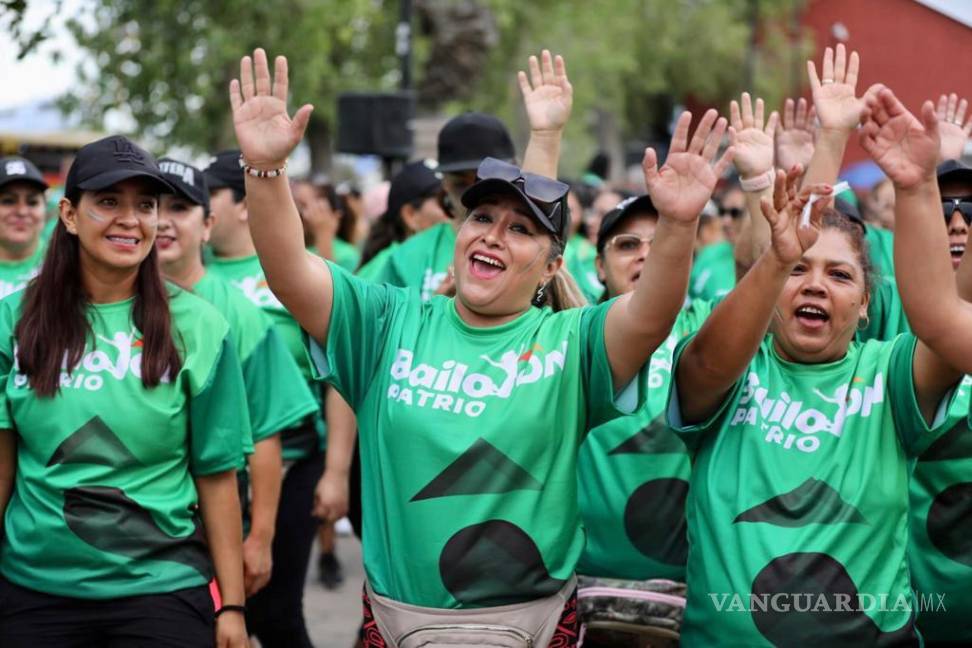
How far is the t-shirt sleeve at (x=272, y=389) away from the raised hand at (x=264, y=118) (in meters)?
1.44

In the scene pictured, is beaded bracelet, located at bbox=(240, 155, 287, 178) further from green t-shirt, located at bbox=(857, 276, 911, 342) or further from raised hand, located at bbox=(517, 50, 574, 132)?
green t-shirt, located at bbox=(857, 276, 911, 342)

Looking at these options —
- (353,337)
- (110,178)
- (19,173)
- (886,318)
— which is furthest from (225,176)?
(886,318)

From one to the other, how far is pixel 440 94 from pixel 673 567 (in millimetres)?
15166

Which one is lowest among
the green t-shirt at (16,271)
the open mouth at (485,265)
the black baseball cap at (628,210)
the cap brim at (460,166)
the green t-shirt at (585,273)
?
the green t-shirt at (16,271)

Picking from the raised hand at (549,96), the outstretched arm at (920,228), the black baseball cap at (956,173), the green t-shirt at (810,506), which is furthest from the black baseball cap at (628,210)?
the outstretched arm at (920,228)

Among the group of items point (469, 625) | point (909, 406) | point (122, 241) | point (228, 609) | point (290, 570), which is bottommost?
point (290, 570)

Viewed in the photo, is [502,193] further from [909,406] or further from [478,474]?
[909,406]

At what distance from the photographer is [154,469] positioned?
3.96 meters

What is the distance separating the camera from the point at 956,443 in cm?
391

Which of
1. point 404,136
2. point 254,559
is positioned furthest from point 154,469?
point 404,136

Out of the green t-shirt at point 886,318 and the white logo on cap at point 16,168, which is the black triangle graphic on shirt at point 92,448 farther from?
the white logo on cap at point 16,168

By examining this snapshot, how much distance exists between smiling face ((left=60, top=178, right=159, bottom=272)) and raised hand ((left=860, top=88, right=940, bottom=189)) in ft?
7.28

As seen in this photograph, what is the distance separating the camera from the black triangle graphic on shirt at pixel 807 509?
346 centimetres

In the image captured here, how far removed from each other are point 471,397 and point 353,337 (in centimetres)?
39
